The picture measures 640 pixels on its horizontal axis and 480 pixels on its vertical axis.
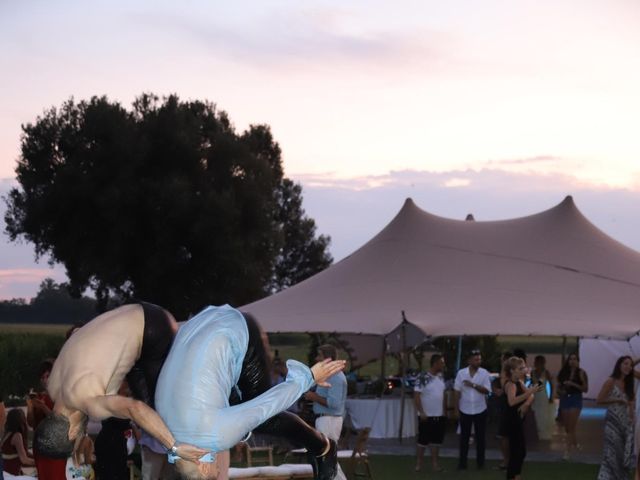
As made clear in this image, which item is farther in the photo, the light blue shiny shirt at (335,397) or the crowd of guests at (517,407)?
the crowd of guests at (517,407)

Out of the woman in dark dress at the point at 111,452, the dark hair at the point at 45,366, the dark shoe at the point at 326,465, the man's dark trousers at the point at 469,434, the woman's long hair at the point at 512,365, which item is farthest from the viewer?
the man's dark trousers at the point at 469,434

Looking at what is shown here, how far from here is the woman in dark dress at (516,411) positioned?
12133mm

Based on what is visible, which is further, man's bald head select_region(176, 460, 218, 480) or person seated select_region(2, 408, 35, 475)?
person seated select_region(2, 408, 35, 475)

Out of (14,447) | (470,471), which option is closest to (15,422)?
(14,447)

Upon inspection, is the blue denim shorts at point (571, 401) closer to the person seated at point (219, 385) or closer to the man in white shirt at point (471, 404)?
the man in white shirt at point (471, 404)

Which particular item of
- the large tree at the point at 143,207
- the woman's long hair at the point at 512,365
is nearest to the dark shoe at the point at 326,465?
the woman's long hair at the point at 512,365

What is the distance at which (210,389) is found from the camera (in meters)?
5.07

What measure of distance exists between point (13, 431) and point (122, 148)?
1022 inches

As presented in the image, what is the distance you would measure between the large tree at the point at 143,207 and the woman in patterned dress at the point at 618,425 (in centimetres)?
2382

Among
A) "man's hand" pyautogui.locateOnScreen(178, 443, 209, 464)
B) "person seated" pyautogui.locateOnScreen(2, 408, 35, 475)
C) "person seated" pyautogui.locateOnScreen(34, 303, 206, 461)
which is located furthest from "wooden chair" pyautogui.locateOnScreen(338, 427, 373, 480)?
"man's hand" pyautogui.locateOnScreen(178, 443, 209, 464)

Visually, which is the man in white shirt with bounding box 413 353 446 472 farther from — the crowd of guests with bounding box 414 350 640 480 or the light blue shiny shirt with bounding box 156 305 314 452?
the light blue shiny shirt with bounding box 156 305 314 452

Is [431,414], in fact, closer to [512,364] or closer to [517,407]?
[512,364]

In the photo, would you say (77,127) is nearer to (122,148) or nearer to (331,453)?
(122,148)

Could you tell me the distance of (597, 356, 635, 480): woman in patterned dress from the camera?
11.8 m
